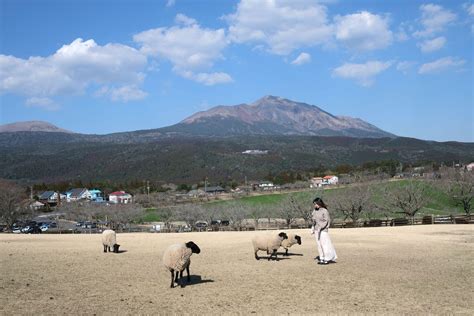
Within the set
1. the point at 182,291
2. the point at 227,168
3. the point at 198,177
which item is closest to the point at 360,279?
the point at 182,291

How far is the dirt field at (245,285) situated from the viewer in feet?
33.5

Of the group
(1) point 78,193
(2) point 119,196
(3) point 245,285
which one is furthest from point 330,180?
(3) point 245,285

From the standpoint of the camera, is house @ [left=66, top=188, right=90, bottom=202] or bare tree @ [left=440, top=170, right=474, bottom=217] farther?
house @ [left=66, top=188, right=90, bottom=202]

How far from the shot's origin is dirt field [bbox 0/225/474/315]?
33.5ft

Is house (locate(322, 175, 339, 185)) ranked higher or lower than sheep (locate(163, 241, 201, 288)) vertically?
higher

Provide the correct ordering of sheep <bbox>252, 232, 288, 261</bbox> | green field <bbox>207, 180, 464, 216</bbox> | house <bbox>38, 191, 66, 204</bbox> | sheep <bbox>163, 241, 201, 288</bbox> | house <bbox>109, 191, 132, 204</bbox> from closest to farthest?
sheep <bbox>163, 241, 201, 288</bbox>
sheep <bbox>252, 232, 288, 261</bbox>
green field <bbox>207, 180, 464, 216</bbox>
house <bbox>109, 191, 132, 204</bbox>
house <bbox>38, 191, 66, 204</bbox>

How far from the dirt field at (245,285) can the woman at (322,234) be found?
1.25 feet

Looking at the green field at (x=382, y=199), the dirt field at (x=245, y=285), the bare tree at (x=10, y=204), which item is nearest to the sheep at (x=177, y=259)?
the dirt field at (x=245, y=285)

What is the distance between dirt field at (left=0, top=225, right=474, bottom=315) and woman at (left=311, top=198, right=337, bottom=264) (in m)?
0.38

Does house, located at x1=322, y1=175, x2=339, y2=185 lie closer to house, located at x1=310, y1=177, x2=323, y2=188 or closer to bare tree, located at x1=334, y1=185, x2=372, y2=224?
house, located at x1=310, y1=177, x2=323, y2=188

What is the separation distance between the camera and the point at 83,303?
34.7 ft

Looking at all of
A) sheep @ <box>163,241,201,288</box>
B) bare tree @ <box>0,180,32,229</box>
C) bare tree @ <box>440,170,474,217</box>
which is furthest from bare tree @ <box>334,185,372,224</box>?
sheep @ <box>163,241,201,288</box>

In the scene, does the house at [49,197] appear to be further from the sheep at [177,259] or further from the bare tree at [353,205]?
the sheep at [177,259]

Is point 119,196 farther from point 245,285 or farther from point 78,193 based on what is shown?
point 245,285
